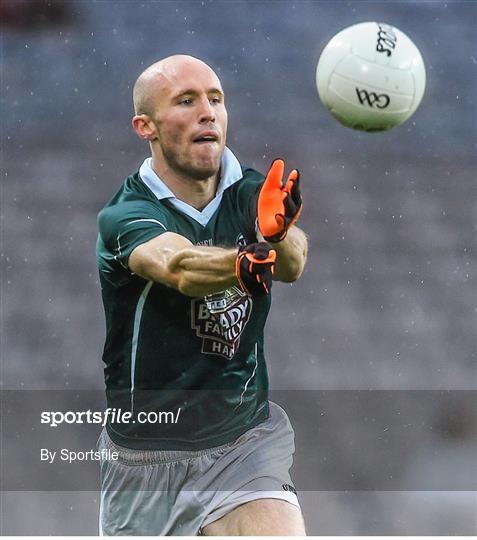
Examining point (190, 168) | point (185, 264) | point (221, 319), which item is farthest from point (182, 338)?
point (190, 168)

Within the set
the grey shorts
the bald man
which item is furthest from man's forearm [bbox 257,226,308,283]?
the grey shorts

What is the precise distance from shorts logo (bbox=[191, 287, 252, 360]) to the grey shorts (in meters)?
0.31

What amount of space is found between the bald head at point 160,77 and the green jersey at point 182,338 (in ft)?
1.00

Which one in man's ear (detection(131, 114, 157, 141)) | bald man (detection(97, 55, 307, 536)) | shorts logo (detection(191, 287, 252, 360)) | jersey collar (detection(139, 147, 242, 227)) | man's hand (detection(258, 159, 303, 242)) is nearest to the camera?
man's hand (detection(258, 159, 303, 242))

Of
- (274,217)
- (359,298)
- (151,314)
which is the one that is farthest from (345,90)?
(359,298)

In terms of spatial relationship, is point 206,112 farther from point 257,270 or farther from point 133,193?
point 257,270

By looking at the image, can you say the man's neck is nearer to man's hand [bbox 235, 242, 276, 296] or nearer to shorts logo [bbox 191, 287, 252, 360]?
shorts logo [bbox 191, 287, 252, 360]

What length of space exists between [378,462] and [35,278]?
6.33 ft

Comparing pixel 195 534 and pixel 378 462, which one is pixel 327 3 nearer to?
pixel 378 462

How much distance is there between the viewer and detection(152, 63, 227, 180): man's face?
13.3 feet

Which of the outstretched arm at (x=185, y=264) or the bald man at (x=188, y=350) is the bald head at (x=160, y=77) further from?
the outstretched arm at (x=185, y=264)

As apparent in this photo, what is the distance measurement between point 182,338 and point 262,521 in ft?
2.19

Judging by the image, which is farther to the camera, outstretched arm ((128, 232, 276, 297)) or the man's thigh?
the man's thigh

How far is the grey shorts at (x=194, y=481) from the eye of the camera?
12.5 feet
